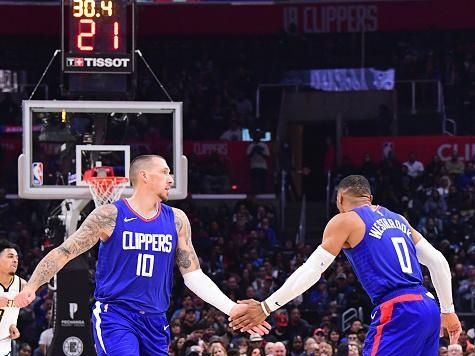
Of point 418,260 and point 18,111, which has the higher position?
point 18,111

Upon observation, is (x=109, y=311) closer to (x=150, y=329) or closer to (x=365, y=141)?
(x=150, y=329)

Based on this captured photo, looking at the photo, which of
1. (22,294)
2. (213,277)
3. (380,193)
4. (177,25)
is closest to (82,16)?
(213,277)

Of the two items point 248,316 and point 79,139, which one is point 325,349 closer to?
point 79,139

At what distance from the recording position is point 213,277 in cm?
2261

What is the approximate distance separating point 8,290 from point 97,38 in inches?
206

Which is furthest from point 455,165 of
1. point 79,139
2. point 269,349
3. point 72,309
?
point 72,309

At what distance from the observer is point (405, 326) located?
356 inches

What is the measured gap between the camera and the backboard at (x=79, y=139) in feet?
55.7

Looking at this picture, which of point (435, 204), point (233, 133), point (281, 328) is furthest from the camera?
point (233, 133)

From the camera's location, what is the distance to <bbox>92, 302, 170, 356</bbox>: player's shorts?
9.04m

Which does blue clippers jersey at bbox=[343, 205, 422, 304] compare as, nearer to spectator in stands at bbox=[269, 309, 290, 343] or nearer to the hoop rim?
the hoop rim

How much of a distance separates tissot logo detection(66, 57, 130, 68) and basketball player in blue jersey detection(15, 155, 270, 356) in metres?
7.72

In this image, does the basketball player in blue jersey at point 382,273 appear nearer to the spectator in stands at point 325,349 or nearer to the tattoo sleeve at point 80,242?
the tattoo sleeve at point 80,242

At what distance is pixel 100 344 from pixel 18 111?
A: 21765 mm
